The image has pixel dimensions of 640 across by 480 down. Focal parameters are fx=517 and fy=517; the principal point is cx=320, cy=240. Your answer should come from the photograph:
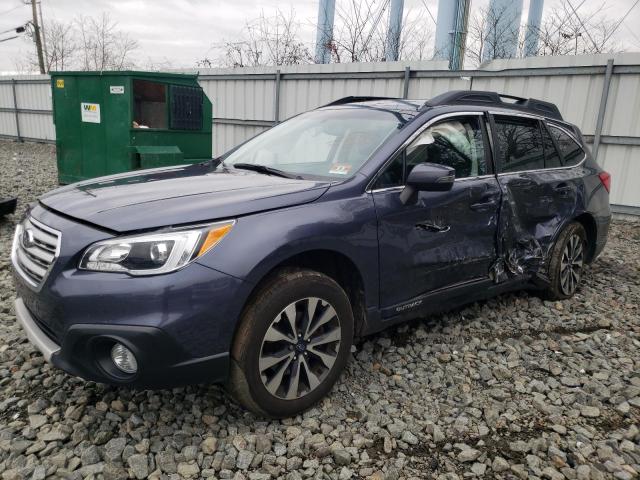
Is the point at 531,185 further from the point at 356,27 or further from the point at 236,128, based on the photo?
the point at 356,27

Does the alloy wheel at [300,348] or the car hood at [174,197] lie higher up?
the car hood at [174,197]

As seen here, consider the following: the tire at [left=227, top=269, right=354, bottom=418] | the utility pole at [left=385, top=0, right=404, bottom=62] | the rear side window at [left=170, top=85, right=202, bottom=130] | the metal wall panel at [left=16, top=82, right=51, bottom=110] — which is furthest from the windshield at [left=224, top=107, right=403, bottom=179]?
the metal wall panel at [left=16, top=82, right=51, bottom=110]

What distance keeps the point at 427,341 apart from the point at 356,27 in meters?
12.7

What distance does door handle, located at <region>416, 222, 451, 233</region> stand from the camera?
9.77 ft

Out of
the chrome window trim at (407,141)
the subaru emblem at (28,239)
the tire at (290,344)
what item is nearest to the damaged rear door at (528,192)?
the chrome window trim at (407,141)

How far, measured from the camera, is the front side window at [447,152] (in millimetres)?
2924

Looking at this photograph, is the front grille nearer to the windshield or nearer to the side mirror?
the windshield

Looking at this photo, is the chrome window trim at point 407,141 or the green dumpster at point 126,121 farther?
the green dumpster at point 126,121

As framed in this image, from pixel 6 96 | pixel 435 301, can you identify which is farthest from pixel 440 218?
pixel 6 96

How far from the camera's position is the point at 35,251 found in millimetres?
2420

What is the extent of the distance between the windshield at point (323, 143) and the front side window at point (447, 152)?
157 millimetres

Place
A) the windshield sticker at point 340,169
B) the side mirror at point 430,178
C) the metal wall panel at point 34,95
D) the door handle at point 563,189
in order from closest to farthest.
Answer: the side mirror at point 430,178 < the windshield sticker at point 340,169 < the door handle at point 563,189 < the metal wall panel at point 34,95

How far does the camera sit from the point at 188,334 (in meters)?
2.13

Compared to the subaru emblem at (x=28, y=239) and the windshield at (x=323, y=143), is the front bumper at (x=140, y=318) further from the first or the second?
the windshield at (x=323, y=143)
